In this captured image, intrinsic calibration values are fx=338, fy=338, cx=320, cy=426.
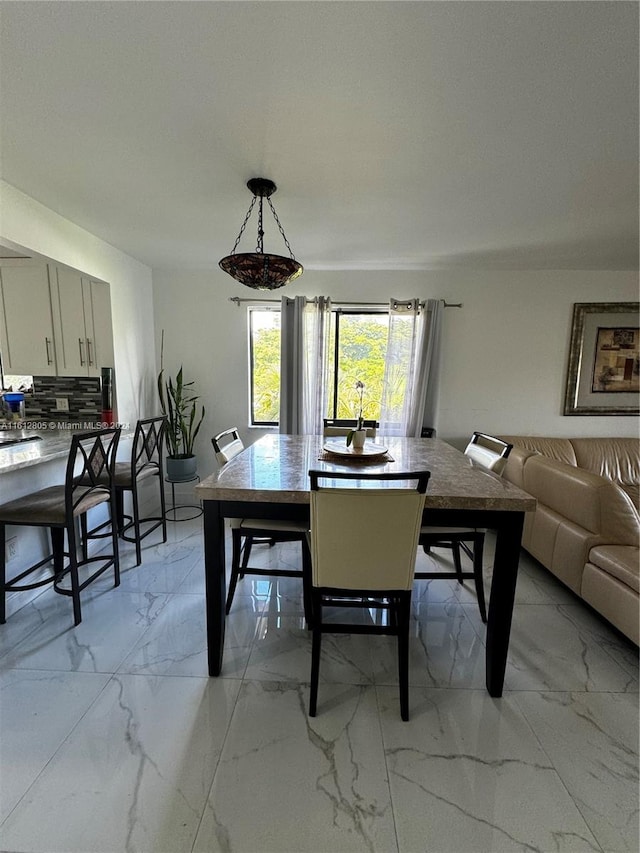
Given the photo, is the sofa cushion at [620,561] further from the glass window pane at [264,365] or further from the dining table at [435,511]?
the glass window pane at [264,365]

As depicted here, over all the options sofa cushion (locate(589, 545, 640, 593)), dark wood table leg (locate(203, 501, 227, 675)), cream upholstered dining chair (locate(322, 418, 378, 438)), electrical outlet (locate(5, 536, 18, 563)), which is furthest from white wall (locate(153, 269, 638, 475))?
dark wood table leg (locate(203, 501, 227, 675))

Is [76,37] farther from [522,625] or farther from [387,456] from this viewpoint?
[522,625]

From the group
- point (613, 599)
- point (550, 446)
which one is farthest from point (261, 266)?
point (550, 446)

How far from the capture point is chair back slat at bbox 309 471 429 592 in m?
1.18

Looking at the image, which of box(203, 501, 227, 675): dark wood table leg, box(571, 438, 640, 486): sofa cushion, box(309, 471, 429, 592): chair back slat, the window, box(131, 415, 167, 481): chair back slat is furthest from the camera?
the window

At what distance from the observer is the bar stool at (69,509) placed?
1761 mm

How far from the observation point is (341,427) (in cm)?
282

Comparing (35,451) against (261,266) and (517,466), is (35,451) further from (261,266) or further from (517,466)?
(517,466)

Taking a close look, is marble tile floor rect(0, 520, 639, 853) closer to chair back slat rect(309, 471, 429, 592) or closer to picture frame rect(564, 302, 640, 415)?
chair back slat rect(309, 471, 429, 592)

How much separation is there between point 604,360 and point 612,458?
99 centimetres

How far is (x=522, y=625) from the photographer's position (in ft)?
6.21

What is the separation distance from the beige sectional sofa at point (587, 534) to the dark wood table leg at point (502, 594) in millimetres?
724

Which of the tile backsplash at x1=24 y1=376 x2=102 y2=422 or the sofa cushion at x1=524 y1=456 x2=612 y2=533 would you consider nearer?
the sofa cushion at x1=524 y1=456 x2=612 y2=533

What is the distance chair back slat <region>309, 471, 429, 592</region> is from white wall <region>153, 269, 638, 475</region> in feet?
8.36
